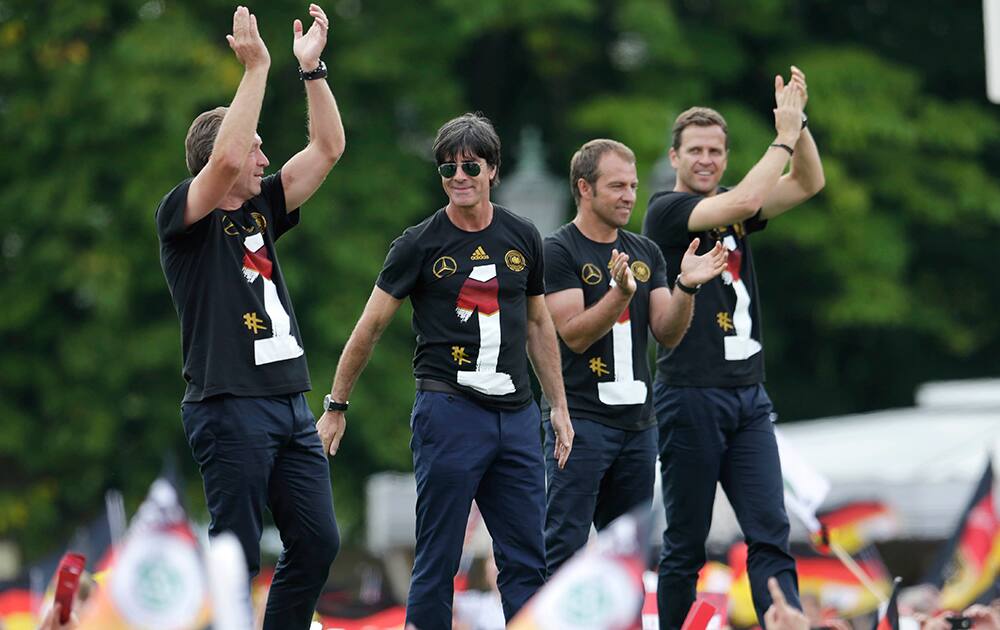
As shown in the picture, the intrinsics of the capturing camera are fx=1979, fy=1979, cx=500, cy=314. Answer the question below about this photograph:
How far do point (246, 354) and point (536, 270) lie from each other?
1.36m

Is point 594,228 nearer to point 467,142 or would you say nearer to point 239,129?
point 467,142

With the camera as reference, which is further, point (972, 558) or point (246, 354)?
point (972, 558)

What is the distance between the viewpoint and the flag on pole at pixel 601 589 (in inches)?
194

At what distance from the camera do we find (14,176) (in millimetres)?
19578

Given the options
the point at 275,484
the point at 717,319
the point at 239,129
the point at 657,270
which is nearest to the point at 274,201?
the point at 239,129

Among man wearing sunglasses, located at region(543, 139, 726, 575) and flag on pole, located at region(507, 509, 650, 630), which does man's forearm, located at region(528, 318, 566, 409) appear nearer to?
man wearing sunglasses, located at region(543, 139, 726, 575)

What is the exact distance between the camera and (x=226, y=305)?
699cm

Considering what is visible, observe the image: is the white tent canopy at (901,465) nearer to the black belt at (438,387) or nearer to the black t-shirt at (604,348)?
the black t-shirt at (604,348)

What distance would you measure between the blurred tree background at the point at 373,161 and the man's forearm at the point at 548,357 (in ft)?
36.4

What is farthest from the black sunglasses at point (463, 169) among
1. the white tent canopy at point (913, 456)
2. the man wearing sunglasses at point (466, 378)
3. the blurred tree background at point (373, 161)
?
the blurred tree background at point (373, 161)

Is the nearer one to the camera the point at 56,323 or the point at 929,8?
the point at 56,323

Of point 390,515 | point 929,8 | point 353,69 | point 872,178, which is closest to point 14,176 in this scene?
point 353,69

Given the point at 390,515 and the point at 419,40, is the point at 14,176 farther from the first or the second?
the point at 390,515

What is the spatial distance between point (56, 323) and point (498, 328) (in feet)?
42.3
